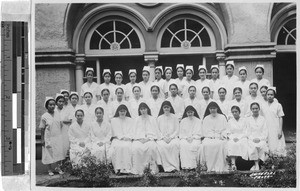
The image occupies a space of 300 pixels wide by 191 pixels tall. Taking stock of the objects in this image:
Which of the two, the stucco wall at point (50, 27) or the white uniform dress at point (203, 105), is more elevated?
the stucco wall at point (50, 27)

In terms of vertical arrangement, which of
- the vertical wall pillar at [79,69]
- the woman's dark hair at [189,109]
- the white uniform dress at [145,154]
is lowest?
the white uniform dress at [145,154]

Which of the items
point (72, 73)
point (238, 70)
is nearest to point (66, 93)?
point (72, 73)

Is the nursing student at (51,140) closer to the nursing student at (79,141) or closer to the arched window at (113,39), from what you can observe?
the nursing student at (79,141)

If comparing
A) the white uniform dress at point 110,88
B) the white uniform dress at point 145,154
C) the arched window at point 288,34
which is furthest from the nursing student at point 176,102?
the arched window at point 288,34

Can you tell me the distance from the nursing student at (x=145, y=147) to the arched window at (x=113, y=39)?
78cm

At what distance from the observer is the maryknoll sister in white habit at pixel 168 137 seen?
16.5 ft

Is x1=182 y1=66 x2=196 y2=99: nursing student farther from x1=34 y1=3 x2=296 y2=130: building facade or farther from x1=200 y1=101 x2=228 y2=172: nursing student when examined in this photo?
x1=200 y1=101 x2=228 y2=172: nursing student

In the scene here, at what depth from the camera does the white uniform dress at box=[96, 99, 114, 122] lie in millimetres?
5105

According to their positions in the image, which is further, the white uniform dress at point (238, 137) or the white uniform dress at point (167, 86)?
the white uniform dress at point (167, 86)

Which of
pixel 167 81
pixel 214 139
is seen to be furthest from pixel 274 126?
pixel 167 81

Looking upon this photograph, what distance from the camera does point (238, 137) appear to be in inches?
198

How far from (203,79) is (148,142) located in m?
0.86

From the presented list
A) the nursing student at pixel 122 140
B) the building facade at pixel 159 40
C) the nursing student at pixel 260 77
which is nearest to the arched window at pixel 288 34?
the building facade at pixel 159 40

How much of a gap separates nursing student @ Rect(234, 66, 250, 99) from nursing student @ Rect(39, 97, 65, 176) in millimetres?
1894
